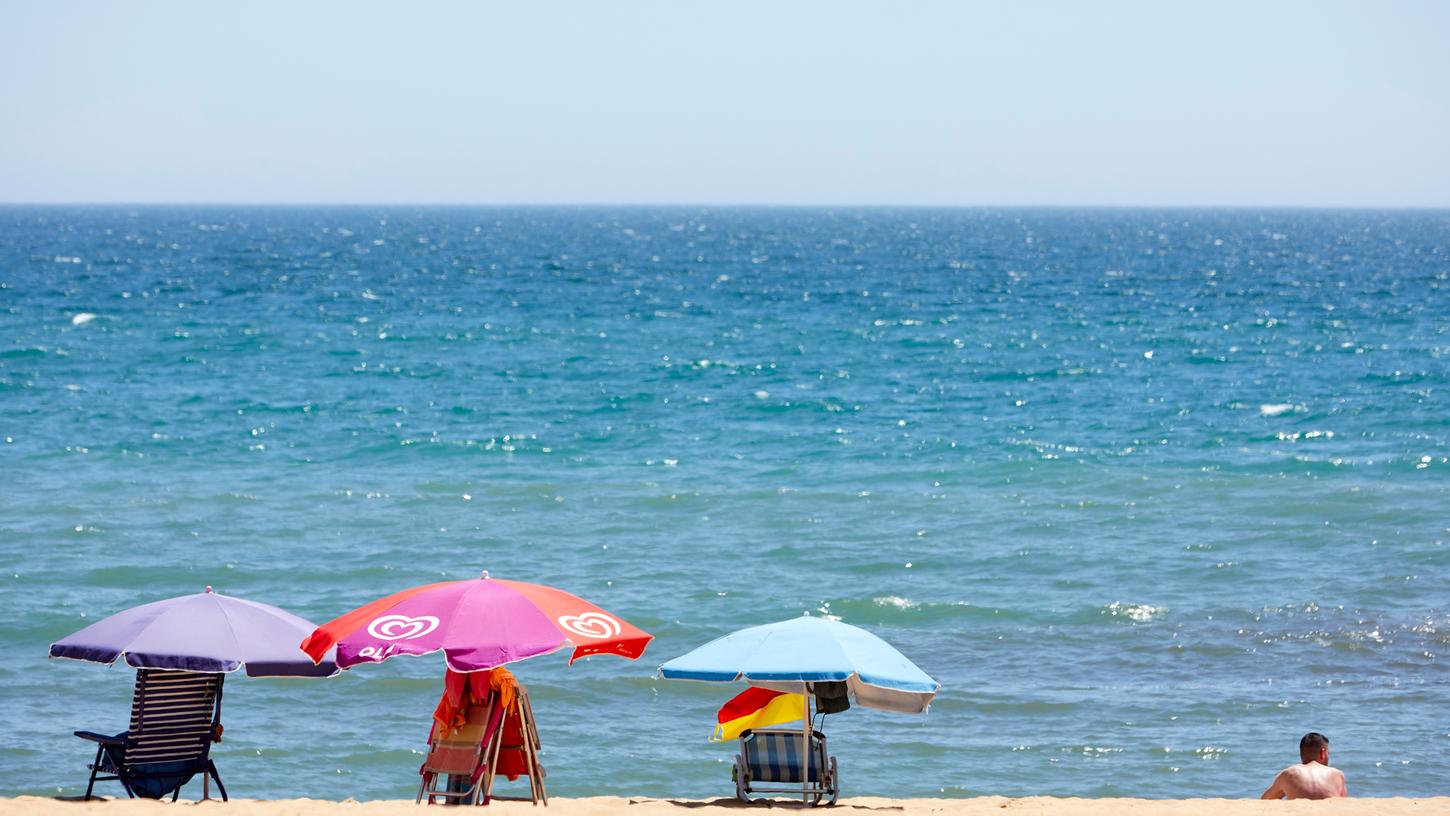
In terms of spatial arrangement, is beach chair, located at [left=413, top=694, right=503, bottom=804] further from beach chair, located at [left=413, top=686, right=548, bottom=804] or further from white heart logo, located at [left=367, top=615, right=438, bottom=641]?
white heart logo, located at [left=367, top=615, right=438, bottom=641]

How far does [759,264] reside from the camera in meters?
86.8

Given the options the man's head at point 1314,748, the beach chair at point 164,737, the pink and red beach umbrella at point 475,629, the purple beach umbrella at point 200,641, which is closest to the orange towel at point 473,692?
the pink and red beach umbrella at point 475,629

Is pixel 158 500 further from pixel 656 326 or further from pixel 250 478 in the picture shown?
pixel 656 326

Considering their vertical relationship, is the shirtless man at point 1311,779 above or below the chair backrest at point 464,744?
below

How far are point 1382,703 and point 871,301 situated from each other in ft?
149

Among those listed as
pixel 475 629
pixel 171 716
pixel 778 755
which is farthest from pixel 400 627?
pixel 778 755

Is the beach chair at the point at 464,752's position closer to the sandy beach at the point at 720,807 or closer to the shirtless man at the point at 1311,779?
the sandy beach at the point at 720,807

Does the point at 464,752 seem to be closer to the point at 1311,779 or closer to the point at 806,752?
the point at 806,752

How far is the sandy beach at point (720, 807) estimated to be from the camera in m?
9.95

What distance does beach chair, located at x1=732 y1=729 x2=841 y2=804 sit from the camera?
11.0m

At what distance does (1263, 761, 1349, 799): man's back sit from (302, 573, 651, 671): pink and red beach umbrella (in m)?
4.76

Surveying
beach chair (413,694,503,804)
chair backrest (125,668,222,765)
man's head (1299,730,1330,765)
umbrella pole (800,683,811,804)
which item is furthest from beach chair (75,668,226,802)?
man's head (1299,730,1330,765)

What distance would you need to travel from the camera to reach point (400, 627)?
9.76 metres

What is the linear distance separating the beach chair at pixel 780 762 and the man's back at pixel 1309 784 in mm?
3164
